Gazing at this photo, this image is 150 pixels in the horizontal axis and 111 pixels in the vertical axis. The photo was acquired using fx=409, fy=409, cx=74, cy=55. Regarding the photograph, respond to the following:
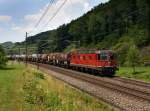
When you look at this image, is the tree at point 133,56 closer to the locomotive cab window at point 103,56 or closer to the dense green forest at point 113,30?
the locomotive cab window at point 103,56

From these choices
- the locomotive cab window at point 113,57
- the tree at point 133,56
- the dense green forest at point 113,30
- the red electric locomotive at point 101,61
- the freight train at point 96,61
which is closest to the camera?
→ the red electric locomotive at point 101,61

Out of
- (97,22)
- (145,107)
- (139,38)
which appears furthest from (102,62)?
(97,22)

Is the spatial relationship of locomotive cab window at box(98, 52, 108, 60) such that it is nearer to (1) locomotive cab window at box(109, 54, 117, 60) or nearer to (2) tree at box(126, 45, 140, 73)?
(1) locomotive cab window at box(109, 54, 117, 60)

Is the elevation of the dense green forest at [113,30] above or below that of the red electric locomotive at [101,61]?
above

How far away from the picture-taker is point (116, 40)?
14100cm

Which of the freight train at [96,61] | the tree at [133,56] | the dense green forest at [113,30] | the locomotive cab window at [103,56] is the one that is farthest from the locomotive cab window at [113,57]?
the dense green forest at [113,30]

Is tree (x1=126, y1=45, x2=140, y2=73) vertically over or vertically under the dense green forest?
under

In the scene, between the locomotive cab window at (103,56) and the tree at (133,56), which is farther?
the tree at (133,56)

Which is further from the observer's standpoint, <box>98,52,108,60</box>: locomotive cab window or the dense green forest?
the dense green forest

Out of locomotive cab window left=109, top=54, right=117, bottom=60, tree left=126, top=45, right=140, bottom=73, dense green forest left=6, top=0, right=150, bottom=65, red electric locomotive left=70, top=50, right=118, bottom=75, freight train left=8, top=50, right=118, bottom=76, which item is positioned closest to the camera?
red electric locomotive left=70, top=50, right=118, bottom=75

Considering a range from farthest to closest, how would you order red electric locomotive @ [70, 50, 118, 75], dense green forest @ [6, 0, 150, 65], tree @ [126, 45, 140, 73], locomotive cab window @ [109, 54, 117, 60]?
dense green forest @ [6, 0, 150, 65], tree @ [126, 45, 140, 73], locomotive cab window @ [109, 54, 117, 60], red electric locomotive @ [70, 50, 118, 75]

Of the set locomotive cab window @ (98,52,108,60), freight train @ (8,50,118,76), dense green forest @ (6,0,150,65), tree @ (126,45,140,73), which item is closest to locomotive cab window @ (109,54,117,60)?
freight train @ (8,50,118,76)

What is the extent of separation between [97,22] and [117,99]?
146 meters

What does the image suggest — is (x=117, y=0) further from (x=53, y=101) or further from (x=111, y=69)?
(x=53, y=101)
